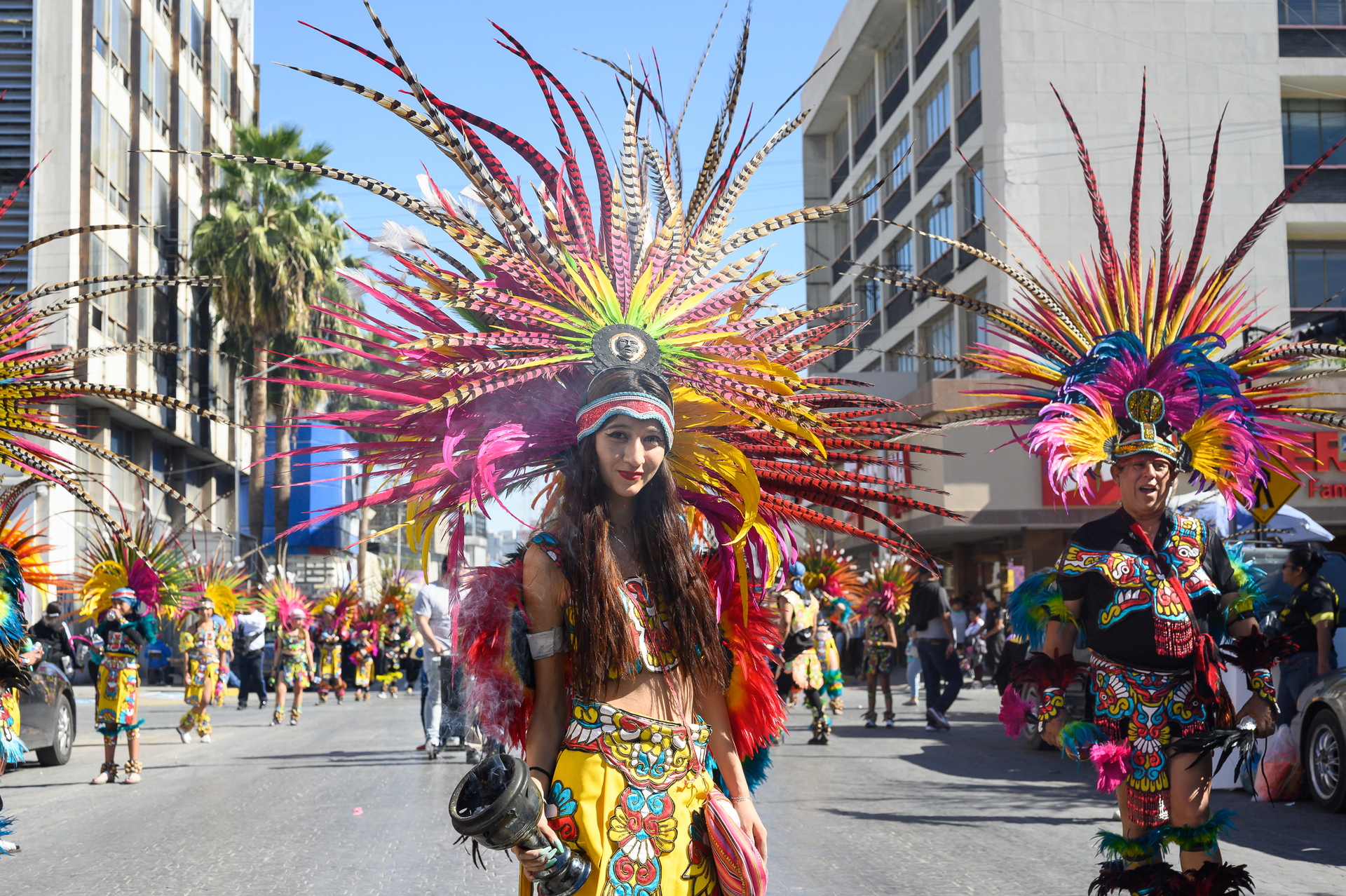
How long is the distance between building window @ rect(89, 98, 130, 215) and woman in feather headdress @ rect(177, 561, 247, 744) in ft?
50.0

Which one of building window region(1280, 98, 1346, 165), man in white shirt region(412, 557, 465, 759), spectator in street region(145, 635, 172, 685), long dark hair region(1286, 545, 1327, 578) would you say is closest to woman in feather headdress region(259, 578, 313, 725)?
man in white shirt region(412, 557, 465, 759)

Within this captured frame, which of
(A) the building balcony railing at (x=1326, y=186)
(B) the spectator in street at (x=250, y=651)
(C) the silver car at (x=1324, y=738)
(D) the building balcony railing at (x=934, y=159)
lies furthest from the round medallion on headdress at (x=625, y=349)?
(D) the building balcony railing at (x=934, y=159)

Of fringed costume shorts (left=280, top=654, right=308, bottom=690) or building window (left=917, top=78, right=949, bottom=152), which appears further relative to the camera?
building window (left=917, top=78, right=949, bottom=152)

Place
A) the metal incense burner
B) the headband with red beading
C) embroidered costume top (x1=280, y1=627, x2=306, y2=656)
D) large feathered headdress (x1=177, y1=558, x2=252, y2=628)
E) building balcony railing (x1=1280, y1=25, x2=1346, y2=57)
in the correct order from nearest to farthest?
1. the metal incense burner
2. the headband with red beading
3. large feathered headdress (x1=177, y1=558, x2=252, y2=628)
4. embroidered costume top (x1=280, y1=627, x2=306, y2=656)
5. building balcony railing (x1=1280, y1=25, x2=1346, y2=57)

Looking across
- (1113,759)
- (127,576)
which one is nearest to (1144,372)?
(1113,759)

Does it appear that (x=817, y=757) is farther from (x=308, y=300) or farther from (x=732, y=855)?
(x=308, y=300)

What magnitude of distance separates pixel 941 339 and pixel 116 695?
82.9ft

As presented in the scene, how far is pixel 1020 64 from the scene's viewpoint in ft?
86.2

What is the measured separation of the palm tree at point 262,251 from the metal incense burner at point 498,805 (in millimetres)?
28476

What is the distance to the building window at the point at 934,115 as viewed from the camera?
31016 mm

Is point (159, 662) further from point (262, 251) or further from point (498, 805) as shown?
point (498, 805)

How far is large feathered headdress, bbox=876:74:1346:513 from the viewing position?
17.6ft

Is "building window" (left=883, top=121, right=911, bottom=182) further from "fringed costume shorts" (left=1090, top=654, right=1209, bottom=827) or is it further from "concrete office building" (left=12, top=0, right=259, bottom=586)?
"fringed costume shorts" (left=1090, top=654, right=1209, bottom=827)

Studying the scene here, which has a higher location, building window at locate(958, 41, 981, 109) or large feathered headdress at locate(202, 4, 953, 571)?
building window at locate(958, 41, 981, 109)
